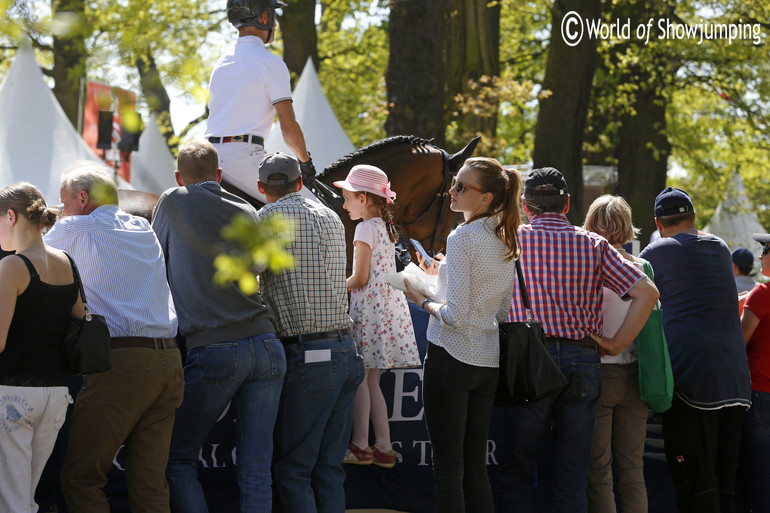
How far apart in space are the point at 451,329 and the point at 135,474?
1437 mm

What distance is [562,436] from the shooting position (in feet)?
13.9

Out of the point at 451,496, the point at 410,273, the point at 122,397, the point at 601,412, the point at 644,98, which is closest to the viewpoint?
the point at 122,397

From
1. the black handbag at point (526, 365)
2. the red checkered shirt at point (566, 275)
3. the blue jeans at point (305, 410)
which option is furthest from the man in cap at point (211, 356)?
the red checkered shirt at point (566, 275)

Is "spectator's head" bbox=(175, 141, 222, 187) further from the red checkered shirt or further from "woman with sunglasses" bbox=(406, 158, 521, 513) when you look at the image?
the red checkered shirt

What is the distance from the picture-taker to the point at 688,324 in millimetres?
4801

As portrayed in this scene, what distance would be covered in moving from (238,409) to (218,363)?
0.91 ft

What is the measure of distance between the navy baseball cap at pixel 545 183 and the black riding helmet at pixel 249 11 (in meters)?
1.64

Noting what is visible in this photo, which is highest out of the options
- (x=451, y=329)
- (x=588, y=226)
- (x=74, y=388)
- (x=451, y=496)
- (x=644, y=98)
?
(x=644, y=98)

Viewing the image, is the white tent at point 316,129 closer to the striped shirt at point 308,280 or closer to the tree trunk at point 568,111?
the tree trunk at point 568,111

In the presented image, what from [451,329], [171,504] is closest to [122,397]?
[171,504]

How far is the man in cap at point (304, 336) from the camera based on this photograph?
3.99 metres

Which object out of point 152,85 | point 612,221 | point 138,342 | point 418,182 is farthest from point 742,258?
point 152,85

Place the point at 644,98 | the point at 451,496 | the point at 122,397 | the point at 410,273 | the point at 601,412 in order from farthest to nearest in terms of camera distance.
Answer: the point at 644,98 → the point at 601,412 → the point at 410,273 → the point at 451,496 → the point at 122,397

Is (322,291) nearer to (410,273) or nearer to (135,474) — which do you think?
(410,273)
